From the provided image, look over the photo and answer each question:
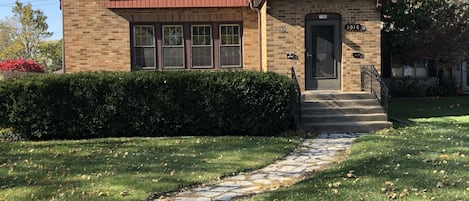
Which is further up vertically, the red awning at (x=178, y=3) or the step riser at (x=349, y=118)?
the red awning at (x=178, y=3)

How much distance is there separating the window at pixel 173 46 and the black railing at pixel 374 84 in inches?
234

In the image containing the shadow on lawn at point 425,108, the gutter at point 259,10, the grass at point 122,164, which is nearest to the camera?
the grass at point 122,164

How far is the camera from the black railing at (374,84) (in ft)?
43.8

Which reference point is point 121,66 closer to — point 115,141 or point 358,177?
point 115,141

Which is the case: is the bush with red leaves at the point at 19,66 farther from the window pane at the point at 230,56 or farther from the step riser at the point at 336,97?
the step riser at the point at 336,97

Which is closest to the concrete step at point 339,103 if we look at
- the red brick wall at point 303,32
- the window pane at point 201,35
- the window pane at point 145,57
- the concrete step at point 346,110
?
the concrete step at point 346,110

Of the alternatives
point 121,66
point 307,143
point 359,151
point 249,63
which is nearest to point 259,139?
point 307,143

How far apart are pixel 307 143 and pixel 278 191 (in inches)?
178

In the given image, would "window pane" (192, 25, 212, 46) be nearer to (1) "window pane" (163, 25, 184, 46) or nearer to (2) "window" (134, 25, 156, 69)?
(1) "window pane" (163, 25, 184, 46)

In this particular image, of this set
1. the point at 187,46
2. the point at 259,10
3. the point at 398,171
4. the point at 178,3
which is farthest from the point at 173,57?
the point at 398,171

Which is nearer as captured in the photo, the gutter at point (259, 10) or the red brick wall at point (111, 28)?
the gutter at point (259, 10)

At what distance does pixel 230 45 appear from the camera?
16234mm

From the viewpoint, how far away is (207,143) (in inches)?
392

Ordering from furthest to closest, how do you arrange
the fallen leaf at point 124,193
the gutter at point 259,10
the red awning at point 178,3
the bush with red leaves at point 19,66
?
the bush with red leaves at point 19,66 < the red awning at point 178,3 < the gutter at point 259,10 < the fallen leaf at point 124,193
